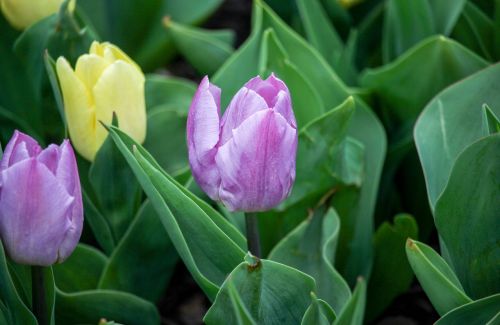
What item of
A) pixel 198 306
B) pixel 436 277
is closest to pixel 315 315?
pixel 436 277

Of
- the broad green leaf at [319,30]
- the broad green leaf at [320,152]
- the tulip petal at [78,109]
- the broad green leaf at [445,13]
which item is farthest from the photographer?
the broad green leaf at [319,30]

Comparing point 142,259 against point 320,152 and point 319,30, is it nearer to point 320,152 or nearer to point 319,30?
point 320,152

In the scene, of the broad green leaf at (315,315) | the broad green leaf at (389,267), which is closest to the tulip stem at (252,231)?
the broad green leaf at (315,315)

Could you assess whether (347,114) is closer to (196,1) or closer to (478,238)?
(478,238)

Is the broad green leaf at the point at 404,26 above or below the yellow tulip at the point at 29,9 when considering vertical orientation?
below

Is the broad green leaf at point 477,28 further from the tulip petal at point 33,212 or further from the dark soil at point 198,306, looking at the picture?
the tulip petal at point 33,212

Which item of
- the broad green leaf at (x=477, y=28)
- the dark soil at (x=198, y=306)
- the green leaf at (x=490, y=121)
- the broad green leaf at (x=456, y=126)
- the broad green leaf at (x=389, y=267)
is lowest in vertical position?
the dark soil at (x=198, y=306)

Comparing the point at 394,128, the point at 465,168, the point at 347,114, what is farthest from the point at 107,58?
the point at 394,128
